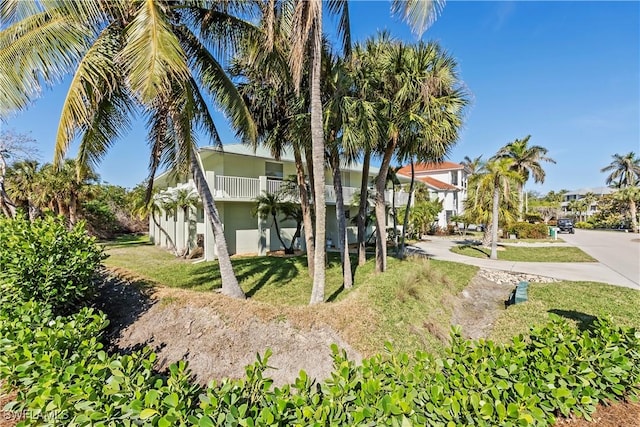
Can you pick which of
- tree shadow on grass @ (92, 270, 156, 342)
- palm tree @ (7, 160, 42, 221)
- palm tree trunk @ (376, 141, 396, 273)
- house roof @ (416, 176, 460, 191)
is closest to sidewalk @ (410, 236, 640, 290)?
palm tree trunk @ (376, 141, 396, 273)

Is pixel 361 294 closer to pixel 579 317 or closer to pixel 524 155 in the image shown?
pixel 579 317

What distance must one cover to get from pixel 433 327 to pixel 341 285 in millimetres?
3987

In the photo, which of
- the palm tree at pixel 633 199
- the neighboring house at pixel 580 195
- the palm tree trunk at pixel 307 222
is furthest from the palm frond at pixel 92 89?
the neighboring house at pixel 580 195

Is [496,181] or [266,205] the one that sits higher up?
[496,181]

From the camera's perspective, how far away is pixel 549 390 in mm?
2545

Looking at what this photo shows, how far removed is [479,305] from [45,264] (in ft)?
36.1

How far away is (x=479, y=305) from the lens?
9602mm

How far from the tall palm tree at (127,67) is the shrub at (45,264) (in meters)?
1.93

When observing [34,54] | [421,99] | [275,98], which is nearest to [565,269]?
[421,99]

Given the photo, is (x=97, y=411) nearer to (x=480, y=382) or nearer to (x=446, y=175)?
(x=480, y=382)

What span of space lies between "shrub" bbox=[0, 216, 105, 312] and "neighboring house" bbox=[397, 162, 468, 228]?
34.0 m

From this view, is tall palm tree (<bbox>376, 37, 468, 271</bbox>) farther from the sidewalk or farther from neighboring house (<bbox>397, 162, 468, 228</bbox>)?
neighboring house (<bbox>397, 162, 468, 228</bbox>)

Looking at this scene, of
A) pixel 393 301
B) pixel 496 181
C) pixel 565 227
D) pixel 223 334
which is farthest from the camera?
pixel 565 227

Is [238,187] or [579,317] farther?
[238,187]
